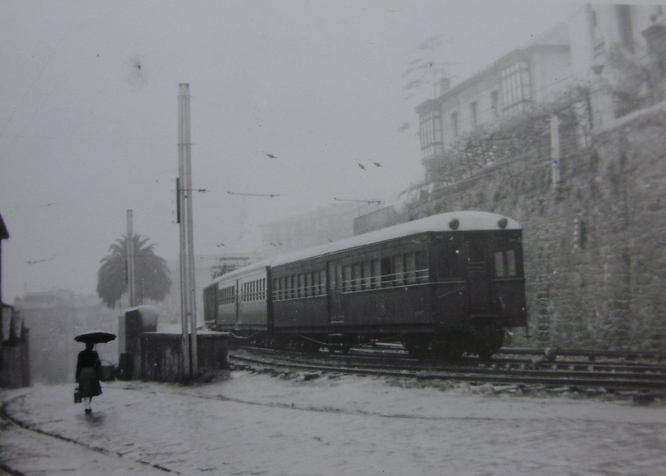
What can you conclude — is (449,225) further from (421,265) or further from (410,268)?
(410,268)

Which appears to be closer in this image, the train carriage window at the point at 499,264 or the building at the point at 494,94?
the train carriage window at the point at 499,264

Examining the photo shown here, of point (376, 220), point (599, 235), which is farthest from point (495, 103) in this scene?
point (376, 220)


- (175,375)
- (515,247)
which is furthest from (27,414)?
(515,247)

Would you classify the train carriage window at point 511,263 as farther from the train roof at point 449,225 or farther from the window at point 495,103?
the window at point 495,103

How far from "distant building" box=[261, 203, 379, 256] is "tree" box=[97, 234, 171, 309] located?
7157 mm

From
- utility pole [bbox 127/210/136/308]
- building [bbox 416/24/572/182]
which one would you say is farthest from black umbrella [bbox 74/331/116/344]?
building [bbox 416/24/572/182]

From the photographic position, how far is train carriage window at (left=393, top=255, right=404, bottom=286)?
40.5ft

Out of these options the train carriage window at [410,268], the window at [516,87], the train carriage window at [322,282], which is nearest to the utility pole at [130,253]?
the train carriage window at [322,282]

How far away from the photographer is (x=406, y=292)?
477 inches

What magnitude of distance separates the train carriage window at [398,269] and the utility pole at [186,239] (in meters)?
4.12

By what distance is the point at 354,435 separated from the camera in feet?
21.4

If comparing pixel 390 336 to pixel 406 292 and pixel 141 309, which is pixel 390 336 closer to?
pixel 406 292

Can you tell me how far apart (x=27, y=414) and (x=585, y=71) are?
14326 millimetres

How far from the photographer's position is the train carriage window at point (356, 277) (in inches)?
547
